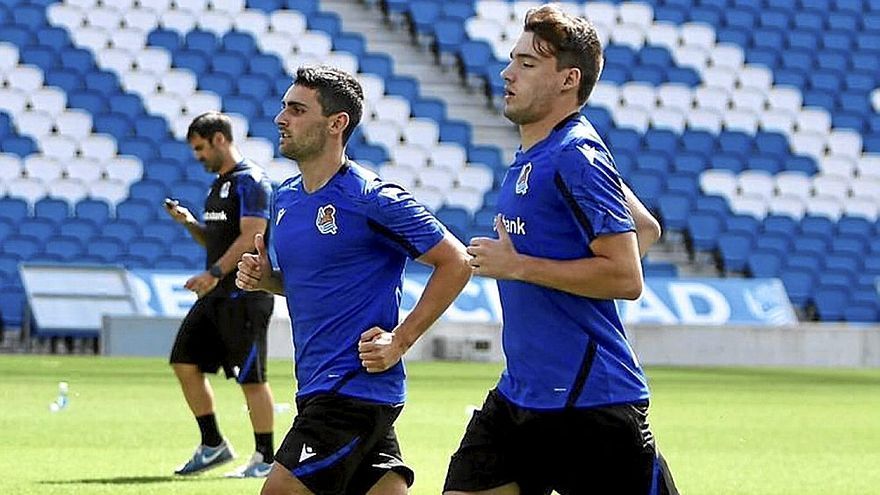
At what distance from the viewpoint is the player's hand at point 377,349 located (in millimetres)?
6203

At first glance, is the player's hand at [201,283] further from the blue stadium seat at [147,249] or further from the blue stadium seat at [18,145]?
the blue stadium seat at [18,145]

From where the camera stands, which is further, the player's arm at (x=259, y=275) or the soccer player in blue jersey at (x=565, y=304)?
the player's arm at (x=259, y=275)

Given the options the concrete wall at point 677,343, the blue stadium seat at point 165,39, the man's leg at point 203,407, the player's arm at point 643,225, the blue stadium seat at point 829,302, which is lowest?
the blue stadium seat at point 829,302

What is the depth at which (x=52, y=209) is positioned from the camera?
83.3 ft

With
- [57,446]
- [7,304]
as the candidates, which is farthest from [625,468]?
[7,304]

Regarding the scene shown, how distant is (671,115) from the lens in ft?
102

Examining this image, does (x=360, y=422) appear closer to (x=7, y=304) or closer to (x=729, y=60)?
(x=7, y=304)

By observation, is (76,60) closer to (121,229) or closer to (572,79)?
(121,229)

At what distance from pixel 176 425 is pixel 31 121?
1392 centimetres

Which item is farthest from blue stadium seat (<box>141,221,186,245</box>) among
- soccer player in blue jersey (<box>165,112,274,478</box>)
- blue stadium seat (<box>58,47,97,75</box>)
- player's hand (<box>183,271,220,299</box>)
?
player's hand (<box>183,271,220,299</box>)

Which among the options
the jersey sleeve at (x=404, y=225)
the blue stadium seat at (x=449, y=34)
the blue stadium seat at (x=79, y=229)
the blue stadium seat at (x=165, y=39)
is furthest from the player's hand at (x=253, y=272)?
the blue stadium seat at (x=449, y=34)

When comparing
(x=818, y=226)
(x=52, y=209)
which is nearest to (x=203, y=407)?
(x=52, y=209)

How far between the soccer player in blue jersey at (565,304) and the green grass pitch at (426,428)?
443cm

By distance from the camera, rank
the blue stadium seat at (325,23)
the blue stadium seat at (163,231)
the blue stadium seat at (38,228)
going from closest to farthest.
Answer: the blue stadium seat at (38,228)
the blue stadium seat at (163,231)
the blue stadium seat at (325,23)
